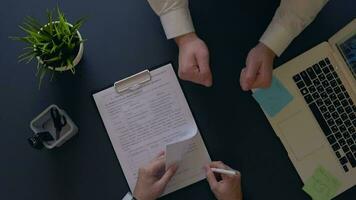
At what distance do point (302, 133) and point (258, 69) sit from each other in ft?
0.65

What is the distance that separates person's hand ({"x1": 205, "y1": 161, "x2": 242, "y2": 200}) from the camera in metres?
1.14

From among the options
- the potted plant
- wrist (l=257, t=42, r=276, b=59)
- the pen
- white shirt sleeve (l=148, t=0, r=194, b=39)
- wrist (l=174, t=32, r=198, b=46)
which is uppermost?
the potted plant

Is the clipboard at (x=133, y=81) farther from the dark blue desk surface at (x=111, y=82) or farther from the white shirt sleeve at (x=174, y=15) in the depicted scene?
the white shirt sleeve at (x=174, y=15)

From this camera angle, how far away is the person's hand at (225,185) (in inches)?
45.0

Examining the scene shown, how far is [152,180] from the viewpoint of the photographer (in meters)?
1.16

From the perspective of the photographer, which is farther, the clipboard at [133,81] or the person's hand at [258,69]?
the clipboard at [133,81]

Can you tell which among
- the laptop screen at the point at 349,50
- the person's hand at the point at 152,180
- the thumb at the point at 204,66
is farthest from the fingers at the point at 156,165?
the laptop screen at the point at 349,50

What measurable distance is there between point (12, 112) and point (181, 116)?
1.35 feet

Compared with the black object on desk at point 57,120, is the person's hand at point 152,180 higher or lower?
lower

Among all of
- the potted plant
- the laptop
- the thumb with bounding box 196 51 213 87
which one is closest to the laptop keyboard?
the laptop

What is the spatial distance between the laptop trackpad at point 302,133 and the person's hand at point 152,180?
282 mm

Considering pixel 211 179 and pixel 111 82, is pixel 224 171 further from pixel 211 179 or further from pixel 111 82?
pixel 111 82

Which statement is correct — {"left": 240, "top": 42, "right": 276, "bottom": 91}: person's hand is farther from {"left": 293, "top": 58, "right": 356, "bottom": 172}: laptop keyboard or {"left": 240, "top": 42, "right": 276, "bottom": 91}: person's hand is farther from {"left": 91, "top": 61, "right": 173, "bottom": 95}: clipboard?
{"left": 91, "top": 61, "right": 173, "bottom": 95}: clipboard

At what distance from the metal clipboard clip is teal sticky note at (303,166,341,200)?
18.2 inches
